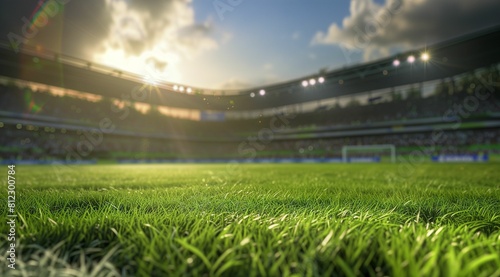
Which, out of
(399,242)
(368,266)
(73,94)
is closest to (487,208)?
A: (399,242)

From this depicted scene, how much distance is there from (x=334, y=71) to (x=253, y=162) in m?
16.3

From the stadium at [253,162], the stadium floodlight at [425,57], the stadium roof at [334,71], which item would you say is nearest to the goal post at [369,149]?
the stadium at [253,162]

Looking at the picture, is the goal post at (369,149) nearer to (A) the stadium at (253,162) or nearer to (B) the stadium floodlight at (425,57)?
(A) the stadium at (253,162)

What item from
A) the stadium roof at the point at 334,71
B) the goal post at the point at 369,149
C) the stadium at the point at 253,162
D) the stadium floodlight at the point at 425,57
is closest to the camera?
the stadium at the point at 253,162

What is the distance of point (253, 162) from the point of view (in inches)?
1506

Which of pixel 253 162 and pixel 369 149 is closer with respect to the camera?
pixel 369 149

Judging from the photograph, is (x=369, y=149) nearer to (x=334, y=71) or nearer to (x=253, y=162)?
(x=334, y=71)

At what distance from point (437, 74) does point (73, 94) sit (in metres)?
49.9

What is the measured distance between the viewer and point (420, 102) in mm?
37406

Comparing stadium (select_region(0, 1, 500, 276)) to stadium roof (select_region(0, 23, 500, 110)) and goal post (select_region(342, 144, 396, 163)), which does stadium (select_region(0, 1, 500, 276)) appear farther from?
goal post (select_region(342, 144, 396, 163))

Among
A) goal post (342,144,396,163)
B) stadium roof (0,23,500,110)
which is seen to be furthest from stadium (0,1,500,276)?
goal post (342,144,396,163)

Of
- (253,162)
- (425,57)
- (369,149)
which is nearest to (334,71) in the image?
(425,57)

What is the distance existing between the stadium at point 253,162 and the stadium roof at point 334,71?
0.68 ft

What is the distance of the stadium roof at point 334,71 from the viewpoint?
24.8m
